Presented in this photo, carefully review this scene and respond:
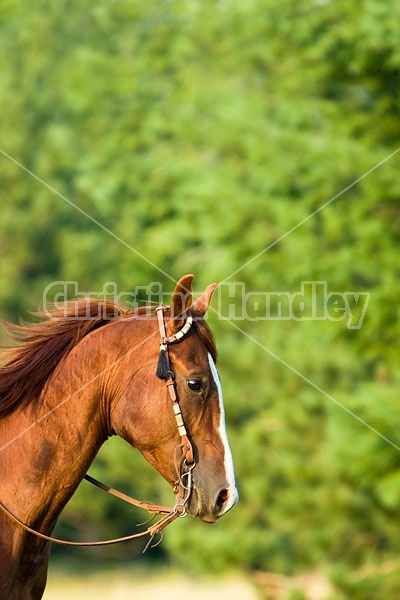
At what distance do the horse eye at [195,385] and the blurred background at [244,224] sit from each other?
236 inches

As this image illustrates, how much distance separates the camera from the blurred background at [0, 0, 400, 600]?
39.3ft

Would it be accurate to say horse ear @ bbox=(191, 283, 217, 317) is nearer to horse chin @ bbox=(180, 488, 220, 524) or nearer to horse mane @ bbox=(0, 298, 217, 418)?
horse mane @ bbox=(0, 298, 217, 418)

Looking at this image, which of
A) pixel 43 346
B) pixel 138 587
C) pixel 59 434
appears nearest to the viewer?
pixel 59 434

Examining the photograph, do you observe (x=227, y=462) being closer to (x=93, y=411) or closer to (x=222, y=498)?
(x=222, y=498)

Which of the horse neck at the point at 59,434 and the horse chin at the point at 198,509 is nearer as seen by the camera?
the horse chin at the point at 198,509

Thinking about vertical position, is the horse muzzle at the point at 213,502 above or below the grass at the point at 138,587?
above

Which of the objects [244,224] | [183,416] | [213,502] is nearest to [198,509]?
[213,502]

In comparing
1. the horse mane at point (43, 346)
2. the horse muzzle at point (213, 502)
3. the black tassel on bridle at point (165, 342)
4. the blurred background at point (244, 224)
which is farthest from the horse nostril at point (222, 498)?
the blurred background at point (244, 224)

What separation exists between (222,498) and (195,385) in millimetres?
510

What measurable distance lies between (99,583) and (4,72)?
13.6 meters

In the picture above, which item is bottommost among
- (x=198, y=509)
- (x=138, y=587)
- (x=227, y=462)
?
(x=138, y=587)

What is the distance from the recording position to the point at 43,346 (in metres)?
4.74

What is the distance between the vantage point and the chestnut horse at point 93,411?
14.6ft

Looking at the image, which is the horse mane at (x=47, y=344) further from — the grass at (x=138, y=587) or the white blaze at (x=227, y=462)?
the grass at (x=138, y=587)
